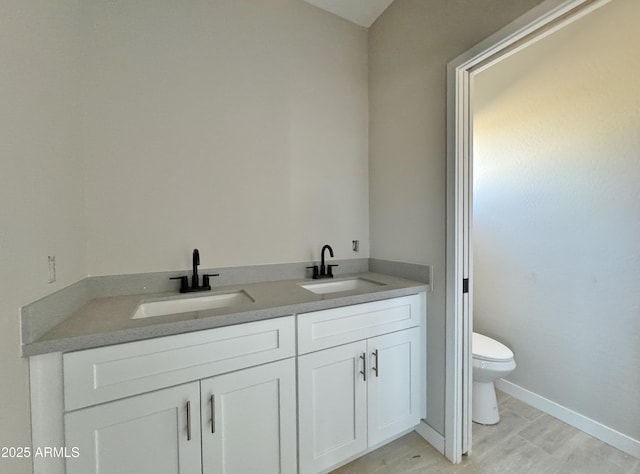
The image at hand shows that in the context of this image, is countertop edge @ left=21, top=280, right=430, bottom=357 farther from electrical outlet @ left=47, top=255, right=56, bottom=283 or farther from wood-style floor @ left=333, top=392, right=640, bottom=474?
wood-style floor @ left=333, top=392, right=640, bottom=474

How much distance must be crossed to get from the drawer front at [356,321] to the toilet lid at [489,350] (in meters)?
0.47

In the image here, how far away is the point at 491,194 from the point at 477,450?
1781mm

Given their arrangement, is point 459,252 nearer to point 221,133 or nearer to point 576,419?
point 576,419

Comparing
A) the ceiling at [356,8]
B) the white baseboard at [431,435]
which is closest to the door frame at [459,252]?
the white baseboard at [431,435]

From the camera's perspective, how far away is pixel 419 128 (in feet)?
5.35

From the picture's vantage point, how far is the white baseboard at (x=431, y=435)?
58.9 inches

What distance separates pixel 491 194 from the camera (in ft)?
7.15

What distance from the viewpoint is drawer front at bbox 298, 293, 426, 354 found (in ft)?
4.02

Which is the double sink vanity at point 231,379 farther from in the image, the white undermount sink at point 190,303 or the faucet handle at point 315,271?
the faucet handle at point 315,271

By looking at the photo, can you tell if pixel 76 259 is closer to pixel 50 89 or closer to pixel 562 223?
pixel 50 89

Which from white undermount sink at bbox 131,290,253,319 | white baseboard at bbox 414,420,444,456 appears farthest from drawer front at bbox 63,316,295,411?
white baseboard at bbox 414,420,444,456

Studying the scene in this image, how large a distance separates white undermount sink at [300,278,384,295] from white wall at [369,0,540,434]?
0.86 ft

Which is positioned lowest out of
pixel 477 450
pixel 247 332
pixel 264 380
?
pixel 477 450

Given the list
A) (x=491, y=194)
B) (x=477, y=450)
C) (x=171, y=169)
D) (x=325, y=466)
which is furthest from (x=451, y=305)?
(x=171, y=169)
